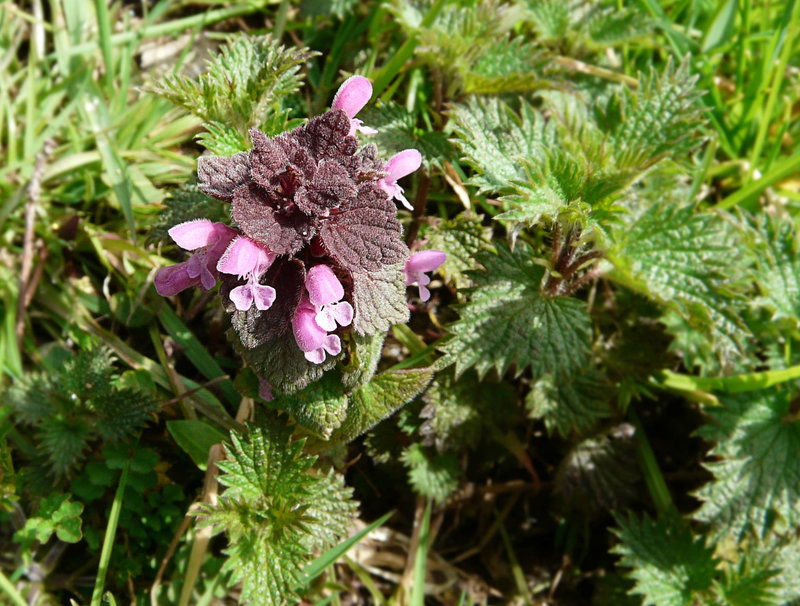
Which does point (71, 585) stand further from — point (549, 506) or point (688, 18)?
point (688, 18)

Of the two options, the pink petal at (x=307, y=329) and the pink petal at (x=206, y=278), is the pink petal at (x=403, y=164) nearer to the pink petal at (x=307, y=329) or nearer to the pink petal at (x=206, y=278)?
the pink petal at (x=307, y=329)

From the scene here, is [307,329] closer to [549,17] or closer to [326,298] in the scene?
[326,298]

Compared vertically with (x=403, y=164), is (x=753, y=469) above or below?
below

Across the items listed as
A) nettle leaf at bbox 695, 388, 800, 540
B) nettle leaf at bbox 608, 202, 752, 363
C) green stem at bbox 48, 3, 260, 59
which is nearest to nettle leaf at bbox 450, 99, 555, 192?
nettle leaf at bbox 608, 202, 752, 363

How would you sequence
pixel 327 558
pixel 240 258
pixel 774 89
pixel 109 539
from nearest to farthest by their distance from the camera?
1. pixel 240 258
2. pixel 109 539
3. pixel 327 558
4. pixel 774 89

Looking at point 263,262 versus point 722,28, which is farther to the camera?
point 722,28

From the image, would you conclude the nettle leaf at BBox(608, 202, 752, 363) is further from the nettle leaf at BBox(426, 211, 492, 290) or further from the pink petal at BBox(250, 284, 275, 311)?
the pink petal at BBox(250, 284, 275, 311)

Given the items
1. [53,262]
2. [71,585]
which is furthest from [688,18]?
[71,585]

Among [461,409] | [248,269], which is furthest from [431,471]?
[248,269]
